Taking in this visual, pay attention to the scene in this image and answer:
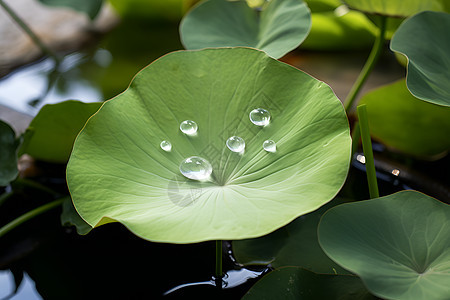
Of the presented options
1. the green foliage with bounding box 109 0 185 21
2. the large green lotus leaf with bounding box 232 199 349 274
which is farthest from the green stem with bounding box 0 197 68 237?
the green foliage with bounding box 109 0 185 21

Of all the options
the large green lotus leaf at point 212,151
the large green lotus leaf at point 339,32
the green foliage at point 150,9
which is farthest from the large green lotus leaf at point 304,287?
the green foliage at point 150,9

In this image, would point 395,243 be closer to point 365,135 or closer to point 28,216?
point 365,135

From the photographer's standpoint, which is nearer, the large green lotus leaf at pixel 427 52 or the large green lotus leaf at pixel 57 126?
the large green lotus leaf at pixel 427 52

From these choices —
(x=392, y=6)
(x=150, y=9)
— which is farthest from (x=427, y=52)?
(x=150, y=9)

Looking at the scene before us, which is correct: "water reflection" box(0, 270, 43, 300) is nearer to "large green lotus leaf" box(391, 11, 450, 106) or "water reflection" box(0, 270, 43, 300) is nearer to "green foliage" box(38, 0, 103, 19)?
"large green lotus leaf" box(391, 11, 450, 106)

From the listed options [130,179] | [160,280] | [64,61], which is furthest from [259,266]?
[64,61]

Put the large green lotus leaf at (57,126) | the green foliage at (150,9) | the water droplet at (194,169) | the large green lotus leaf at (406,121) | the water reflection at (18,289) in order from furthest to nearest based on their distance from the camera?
the green foliage at (150,9)
the large green lotus leaf at (406,121)
the large green lotus leaf at (57,126)
the water reflection at (18,289)
the water droplet at (194,169)

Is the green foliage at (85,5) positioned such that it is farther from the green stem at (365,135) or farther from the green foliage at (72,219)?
the green stem at (365,135)
